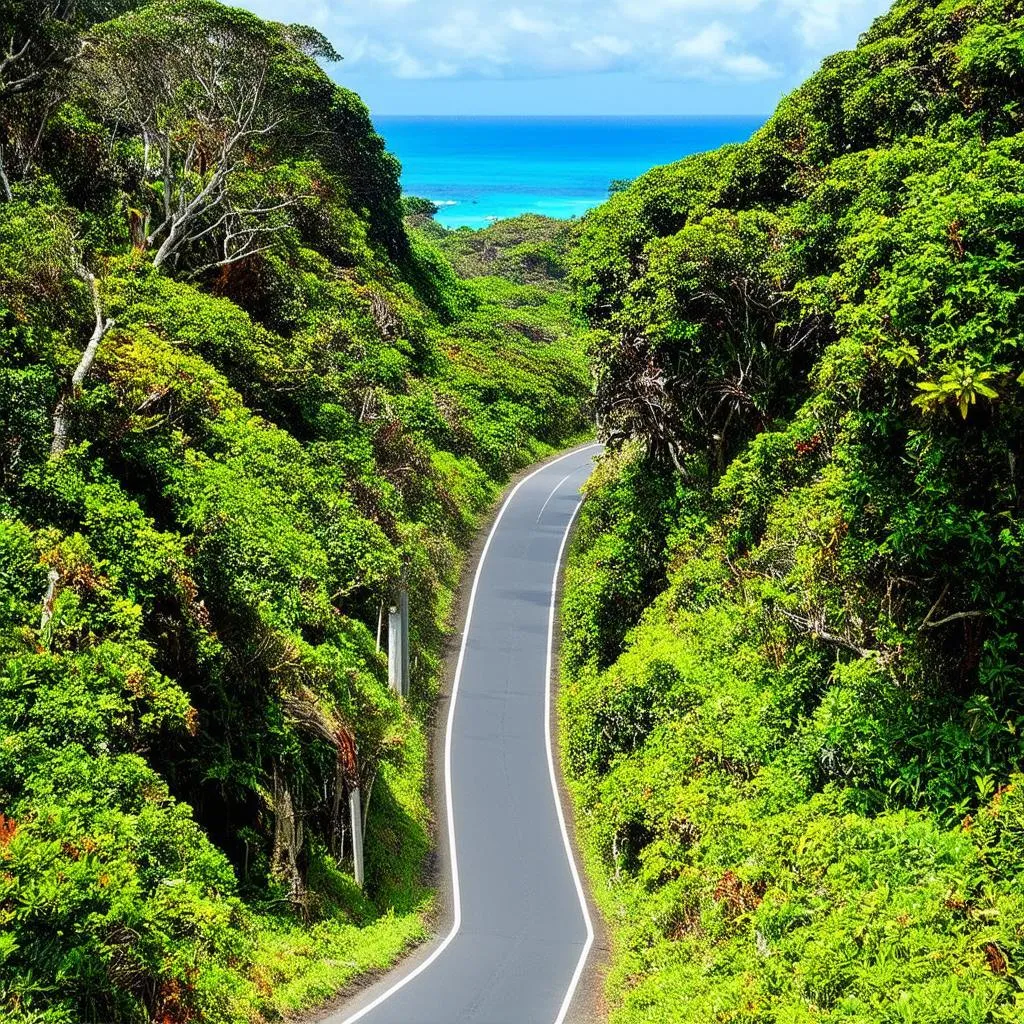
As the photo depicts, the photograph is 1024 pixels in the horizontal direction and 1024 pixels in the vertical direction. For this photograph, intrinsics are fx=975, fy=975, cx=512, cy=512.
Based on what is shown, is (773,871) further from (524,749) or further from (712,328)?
(712,328)

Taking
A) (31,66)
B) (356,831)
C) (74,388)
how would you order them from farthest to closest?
(31,66) → (356,831) → (74,388)

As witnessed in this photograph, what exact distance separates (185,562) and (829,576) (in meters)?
9.74

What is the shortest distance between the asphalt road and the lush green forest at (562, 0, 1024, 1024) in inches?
44.6

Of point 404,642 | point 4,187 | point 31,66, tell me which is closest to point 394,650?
point 404,642

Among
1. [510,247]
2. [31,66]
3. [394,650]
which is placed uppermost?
[510,247]

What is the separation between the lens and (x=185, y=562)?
47.2 ft

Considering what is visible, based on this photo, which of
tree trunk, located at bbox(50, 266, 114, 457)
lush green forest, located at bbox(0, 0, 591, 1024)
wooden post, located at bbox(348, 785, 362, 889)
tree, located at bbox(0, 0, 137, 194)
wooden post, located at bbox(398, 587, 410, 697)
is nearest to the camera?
lush green forest, located at bbox(0, 0, 591, 1024)

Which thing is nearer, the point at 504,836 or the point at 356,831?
the point at 356,831

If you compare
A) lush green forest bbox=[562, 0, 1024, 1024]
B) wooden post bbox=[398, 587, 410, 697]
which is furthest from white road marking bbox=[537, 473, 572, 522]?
wooden post bbox=[398, 587, 410, 697]

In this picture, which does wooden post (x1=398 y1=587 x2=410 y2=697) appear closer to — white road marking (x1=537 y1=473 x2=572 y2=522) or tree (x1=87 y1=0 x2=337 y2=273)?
tree (x1=87 y1=0 x2=337 y2=273)

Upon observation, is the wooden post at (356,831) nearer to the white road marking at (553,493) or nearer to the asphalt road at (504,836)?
the asphalt road at (504,836)

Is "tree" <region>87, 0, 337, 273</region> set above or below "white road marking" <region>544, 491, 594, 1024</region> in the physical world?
above

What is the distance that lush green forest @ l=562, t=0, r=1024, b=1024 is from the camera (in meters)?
10.9

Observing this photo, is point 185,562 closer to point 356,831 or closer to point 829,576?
point 356,831
